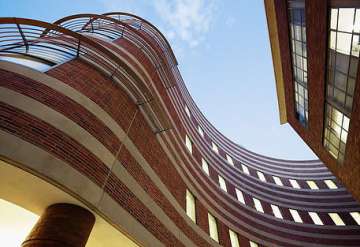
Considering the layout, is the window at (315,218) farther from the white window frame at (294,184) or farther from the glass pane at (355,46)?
the glass pane at (355,46)

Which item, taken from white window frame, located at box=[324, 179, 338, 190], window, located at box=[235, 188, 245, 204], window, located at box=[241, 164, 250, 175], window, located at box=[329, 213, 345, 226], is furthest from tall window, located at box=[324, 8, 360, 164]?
white window frame, located at box=[324, 179, 338, 190]

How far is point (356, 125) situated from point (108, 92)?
9.24 metres

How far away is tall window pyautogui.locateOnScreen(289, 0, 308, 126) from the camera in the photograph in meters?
11.3

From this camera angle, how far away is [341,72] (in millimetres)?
9109

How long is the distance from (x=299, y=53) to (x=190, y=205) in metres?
9.69

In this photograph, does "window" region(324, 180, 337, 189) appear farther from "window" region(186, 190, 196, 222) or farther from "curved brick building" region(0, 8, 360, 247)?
"window" region(186, 190, 196, 222)

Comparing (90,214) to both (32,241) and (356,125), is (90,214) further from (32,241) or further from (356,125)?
(356,125)

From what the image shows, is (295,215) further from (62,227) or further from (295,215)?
(62,227)

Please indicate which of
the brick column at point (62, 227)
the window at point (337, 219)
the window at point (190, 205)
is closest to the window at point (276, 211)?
the window at point (337, 219)

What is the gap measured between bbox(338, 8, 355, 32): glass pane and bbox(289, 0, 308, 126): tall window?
2.76 m

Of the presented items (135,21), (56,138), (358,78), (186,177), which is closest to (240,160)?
(186,177)

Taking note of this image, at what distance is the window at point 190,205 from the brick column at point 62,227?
6.73m

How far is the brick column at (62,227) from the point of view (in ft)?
15.7

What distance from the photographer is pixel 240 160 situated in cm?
2891
